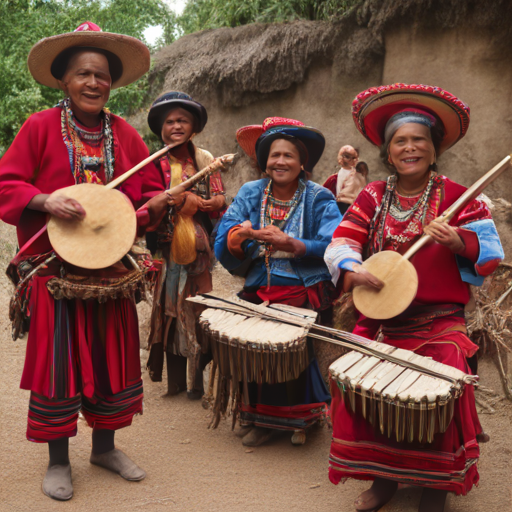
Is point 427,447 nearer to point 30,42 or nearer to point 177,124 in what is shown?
point 177,124

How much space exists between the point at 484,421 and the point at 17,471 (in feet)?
9.97

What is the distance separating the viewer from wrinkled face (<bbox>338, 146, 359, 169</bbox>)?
6.88 meters

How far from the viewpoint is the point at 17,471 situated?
3393mm

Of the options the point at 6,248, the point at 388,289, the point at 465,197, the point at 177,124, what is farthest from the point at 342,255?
the point at 6,248

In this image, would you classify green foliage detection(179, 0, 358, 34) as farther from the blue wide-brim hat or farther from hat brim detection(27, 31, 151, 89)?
hat brim detection(27, 31, 151, 89)

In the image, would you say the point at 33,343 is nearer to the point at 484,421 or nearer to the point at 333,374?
the point at 333,374

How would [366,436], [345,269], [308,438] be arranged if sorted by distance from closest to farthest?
[366,436] < [345,269] < [308,438]

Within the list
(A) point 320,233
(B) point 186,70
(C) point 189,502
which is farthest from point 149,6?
(C) point 189,502

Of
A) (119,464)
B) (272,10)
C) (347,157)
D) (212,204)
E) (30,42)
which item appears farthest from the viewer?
(272,10)

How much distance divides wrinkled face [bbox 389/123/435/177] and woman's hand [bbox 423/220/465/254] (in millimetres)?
339

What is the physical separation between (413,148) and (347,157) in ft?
13.2

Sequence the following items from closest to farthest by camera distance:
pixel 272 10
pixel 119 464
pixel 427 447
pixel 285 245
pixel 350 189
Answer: pixel 427 447
pixel 119 464
pixel 285 245
pixel 350 189
pixel 272 10

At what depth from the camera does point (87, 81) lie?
304cm

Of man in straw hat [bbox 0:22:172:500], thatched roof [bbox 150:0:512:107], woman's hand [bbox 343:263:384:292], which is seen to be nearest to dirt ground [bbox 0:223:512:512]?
man in straw hat [bbox 0:22:172:500]
